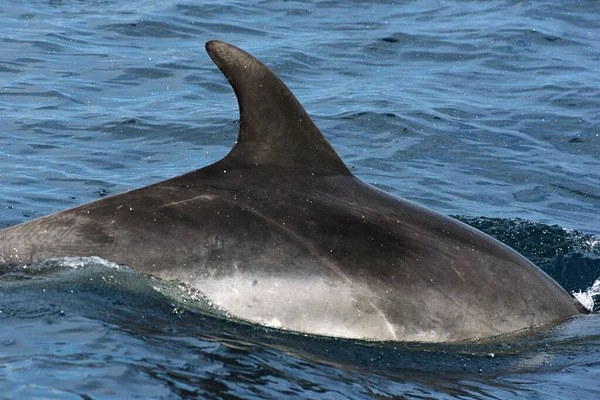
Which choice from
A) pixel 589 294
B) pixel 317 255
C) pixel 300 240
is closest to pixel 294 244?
pixel 300 240

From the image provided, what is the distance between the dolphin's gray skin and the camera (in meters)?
7.37

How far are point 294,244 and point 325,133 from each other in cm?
902

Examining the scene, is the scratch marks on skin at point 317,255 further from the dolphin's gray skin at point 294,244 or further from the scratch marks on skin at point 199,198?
the scratch marks on skin at point 199,198

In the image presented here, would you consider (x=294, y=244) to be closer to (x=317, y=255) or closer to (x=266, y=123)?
(x=317, y=255)

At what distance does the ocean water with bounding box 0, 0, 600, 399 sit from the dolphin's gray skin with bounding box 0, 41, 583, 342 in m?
0.15

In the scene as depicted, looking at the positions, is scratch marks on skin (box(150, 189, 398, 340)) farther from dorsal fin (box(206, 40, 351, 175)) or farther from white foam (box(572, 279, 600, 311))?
white foam (box(572, 279, 600, 311))

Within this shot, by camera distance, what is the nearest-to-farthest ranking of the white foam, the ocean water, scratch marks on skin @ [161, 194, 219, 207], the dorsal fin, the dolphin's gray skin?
the ocean water → the dolphin's gray skin → scratch marks on skin @ [161, 194, 219, 207] → the dorsal fin → the white foam

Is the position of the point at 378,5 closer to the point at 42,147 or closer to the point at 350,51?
the point at 350,51

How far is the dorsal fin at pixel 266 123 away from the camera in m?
7.85

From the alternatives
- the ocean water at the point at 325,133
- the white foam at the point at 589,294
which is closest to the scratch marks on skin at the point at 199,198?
the ocean water at the point at 325,133

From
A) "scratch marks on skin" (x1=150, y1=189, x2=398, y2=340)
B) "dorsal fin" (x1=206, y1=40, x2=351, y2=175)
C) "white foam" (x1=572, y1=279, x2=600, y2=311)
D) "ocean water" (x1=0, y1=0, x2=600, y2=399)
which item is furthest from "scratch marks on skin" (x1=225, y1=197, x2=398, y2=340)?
"white foam" (x1=572, y1=279, x2=600, y2=311)

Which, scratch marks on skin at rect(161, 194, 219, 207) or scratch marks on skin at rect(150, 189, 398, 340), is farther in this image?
scratch marks on skin at rect(161, 194, 219, 207)

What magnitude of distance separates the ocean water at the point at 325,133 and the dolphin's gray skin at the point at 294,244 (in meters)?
0.15

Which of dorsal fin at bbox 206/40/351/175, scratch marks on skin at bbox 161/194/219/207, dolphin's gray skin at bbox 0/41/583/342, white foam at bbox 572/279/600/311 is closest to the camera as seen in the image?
dolphin's gray skin at bbox 0/41/583/342
